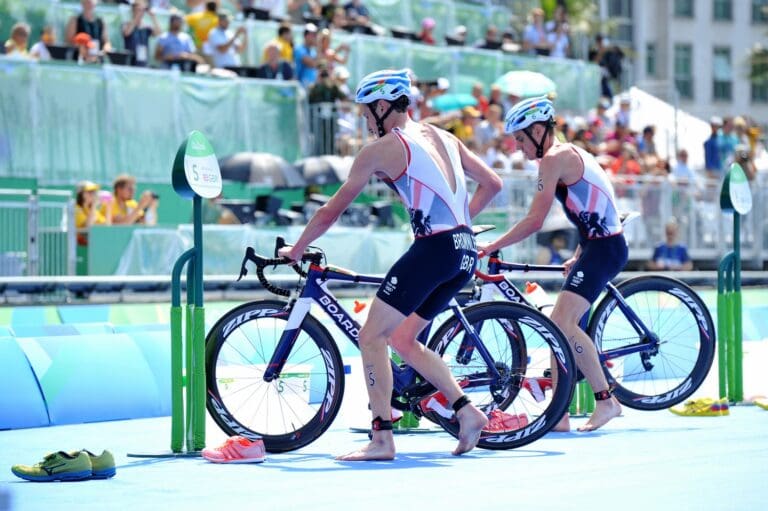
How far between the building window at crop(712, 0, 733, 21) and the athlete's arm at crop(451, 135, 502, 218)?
60062 mm

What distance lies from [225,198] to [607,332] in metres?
13.3

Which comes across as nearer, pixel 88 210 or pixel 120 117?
pixel 88 210

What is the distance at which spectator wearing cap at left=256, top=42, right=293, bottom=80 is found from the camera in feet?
78.6

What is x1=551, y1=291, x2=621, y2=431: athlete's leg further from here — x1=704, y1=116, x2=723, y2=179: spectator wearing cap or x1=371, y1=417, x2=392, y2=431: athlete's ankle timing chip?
x1=704, y1=116, x2=723, y2=179: spectator wearing cap

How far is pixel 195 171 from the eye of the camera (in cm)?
834

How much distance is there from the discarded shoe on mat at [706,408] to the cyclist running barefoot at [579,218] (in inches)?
33.7

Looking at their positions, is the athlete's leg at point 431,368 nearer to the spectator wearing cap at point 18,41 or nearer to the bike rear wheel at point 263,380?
the bike rear wheel at point 263,380

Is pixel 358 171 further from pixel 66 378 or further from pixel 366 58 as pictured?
pixel 366 58

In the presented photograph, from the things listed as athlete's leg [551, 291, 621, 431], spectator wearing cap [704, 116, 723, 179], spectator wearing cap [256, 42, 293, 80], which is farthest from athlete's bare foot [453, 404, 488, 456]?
spectator wearing cap [704, 116, 723, 179]

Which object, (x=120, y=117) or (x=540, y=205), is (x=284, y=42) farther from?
(x=540, y=205)

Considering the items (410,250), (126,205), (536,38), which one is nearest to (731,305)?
(410,250)

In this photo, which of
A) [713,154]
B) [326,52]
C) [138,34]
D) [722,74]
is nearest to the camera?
[138,34]

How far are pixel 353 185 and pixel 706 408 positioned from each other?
3.53 meters

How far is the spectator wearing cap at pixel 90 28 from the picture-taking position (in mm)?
22203
